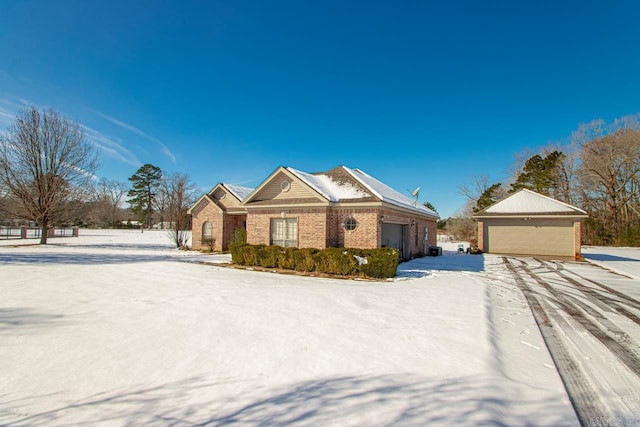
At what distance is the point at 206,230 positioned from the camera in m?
21.6

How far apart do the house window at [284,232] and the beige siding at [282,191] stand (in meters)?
1.19

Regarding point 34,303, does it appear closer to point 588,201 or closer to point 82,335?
point 82,335

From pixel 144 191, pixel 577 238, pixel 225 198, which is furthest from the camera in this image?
pixel 144 191

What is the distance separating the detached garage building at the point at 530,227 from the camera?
20188 millimetres

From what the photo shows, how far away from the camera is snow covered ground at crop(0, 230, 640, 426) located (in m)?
3.12

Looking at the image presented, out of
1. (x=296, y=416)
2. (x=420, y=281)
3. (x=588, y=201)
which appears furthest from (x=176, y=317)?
(x=588, y=201)

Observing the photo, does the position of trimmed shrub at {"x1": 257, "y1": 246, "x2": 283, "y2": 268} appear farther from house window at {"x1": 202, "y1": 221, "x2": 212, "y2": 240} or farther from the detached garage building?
the detached garage building

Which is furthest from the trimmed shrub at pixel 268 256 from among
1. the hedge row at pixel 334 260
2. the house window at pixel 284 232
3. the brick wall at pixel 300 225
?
the house window at pixel 284 232

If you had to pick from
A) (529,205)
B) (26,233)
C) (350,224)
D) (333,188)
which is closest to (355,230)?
(350,224)

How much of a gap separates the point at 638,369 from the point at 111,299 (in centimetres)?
1038

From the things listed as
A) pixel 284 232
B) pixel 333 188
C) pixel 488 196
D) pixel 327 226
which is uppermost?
pixel 488 196

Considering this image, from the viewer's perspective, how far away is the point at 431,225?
73.9ft

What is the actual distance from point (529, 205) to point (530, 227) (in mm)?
1682

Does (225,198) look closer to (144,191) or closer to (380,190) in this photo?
(380,190)
